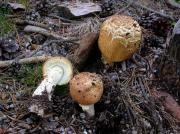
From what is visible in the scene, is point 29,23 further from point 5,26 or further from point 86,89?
point 86,89

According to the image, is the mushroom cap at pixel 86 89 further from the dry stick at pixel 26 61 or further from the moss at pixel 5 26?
the moss at pixel 5 26

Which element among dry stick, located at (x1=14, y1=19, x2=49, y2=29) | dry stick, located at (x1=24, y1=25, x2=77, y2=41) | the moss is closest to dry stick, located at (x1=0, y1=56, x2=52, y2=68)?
dry stick, located at (x1=24, y1=25, x2=77, y2=41)

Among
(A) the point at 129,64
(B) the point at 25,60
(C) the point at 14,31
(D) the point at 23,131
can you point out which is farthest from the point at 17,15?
(D) the point at 23,131

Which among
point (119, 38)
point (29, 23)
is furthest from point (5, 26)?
point (119, 38)

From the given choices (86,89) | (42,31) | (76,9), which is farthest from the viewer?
(76,9)

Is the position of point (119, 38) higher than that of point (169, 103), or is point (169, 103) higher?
point (119, 38)

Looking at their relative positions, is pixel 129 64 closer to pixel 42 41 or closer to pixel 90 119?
pixel 90 119
